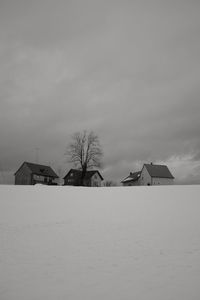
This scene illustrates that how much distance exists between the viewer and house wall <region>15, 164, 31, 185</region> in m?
82.1

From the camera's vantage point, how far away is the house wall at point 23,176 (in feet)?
269

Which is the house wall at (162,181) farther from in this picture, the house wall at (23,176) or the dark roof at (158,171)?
the house wall at (23,176)

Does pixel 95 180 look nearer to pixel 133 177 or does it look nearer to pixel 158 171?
pixel 133 177

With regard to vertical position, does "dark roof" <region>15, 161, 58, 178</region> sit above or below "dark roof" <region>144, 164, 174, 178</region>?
above

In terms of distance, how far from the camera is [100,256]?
26.6 feet

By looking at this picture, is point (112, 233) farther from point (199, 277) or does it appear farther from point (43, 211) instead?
point (43, 211)

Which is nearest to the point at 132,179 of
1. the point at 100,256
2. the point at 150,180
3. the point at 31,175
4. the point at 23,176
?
the point at 150,180

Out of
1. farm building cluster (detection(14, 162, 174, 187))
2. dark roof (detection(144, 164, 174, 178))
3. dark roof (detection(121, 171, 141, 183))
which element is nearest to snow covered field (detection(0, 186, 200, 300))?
farm building cluster (detection(14, 162, 174, 187))

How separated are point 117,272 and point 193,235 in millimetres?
5741

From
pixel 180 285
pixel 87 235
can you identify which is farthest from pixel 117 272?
pixel 87 235

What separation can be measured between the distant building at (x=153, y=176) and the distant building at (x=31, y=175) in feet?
101

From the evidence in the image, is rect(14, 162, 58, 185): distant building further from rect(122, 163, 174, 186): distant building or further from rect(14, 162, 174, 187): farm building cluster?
rect(122, 163, 174, 186): distant building

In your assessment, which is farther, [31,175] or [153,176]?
[31,175]

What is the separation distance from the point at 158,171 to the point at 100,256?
74913 millimetres
